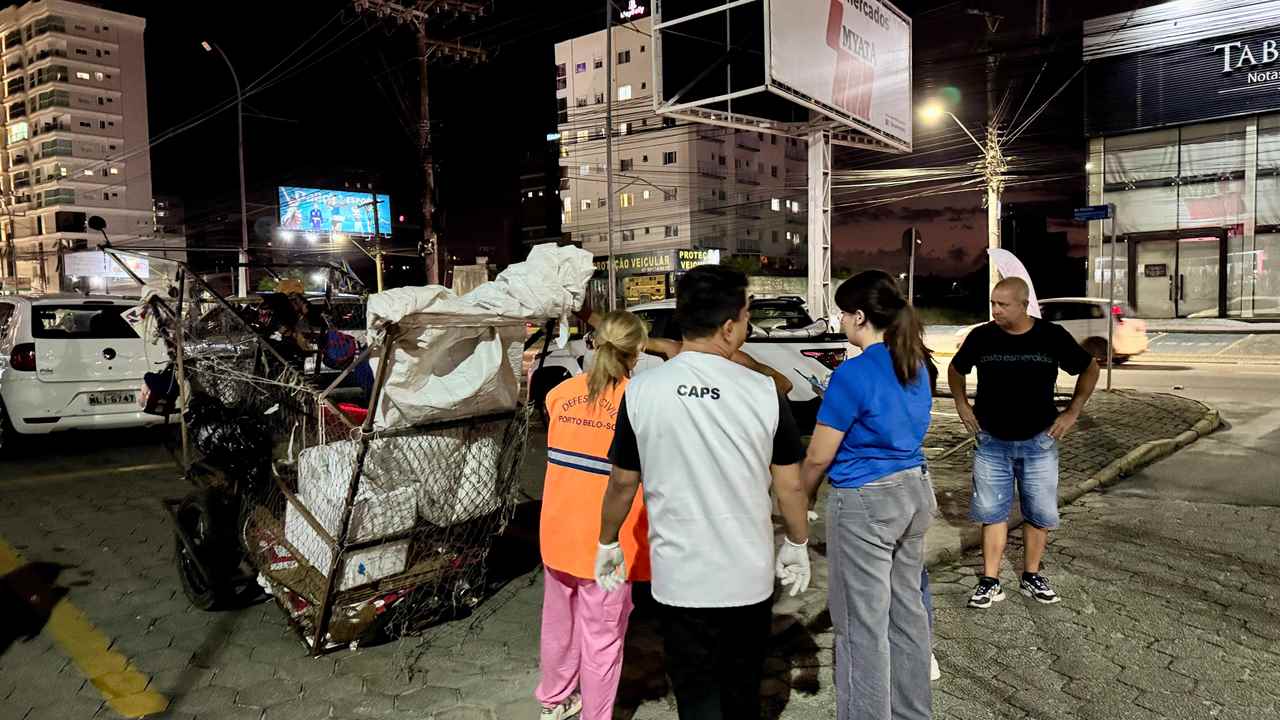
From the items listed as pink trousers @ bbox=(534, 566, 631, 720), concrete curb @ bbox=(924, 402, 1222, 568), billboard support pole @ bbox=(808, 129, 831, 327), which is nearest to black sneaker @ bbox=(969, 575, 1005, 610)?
concrete curb @ bbox=(924, 402, 1222, 568)

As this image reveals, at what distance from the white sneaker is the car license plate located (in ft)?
26.0

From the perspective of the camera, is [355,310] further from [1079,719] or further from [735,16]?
[1079,719]

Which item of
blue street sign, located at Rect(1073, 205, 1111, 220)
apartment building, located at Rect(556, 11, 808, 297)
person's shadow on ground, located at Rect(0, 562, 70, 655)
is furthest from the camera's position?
apartment building, located at Rect(556, 11, 808, 297)

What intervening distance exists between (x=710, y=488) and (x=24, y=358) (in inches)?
360

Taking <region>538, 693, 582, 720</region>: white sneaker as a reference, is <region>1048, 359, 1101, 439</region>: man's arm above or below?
above

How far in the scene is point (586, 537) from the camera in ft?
9.77

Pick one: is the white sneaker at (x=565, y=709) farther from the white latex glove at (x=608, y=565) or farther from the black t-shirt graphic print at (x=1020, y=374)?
the black t-shirt graphic print at (x=1020, y=374)

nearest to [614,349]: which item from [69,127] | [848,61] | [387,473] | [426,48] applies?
[387,473]

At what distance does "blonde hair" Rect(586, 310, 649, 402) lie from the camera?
3025mm

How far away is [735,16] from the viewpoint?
15141 mm

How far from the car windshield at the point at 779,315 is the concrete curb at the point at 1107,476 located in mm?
4433

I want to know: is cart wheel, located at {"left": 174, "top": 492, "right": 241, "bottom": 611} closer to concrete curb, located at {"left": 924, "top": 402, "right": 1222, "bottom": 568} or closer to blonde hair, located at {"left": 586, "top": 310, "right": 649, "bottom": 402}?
blonde hair, located at {"left": 586, "top": 310, "right": 649, "bottom": 402}

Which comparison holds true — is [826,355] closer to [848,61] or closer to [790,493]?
[790,493]

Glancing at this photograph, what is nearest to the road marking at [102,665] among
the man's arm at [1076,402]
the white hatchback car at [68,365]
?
the man's arm at [1076,402]
